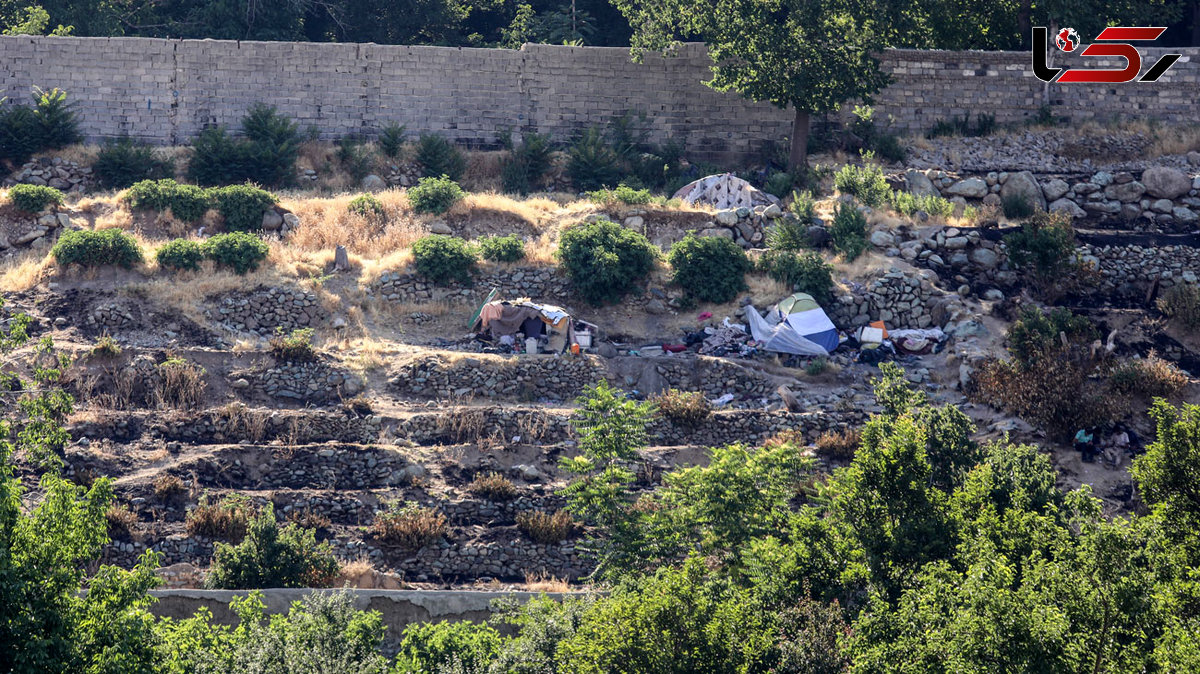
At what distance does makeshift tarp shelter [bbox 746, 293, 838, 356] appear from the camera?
2303cm

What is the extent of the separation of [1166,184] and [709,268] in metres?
9.60

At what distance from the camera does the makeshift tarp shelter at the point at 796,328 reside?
75.6 ft

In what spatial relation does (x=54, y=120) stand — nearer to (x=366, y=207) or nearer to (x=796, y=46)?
(x=366, y=207)

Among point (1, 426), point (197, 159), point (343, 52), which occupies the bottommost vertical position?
point (1, 426)

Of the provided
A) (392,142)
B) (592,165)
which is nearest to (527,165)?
(592,165)

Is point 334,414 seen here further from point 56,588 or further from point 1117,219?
point 1117,219

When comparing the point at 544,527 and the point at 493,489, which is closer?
the point at 544,527

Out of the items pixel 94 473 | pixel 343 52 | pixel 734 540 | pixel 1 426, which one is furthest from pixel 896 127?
pixel 1 426

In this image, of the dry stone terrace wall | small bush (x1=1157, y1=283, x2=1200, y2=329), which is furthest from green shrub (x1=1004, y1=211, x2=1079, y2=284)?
the dry stone terrace wall

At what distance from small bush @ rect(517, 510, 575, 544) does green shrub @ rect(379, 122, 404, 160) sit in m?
12.5

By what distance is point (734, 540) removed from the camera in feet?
54.8

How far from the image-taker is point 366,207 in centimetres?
2611

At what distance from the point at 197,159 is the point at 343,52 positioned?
407cm

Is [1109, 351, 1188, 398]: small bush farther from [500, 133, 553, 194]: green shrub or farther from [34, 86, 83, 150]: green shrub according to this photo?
[34, 86, 83, 150]: green shrub
